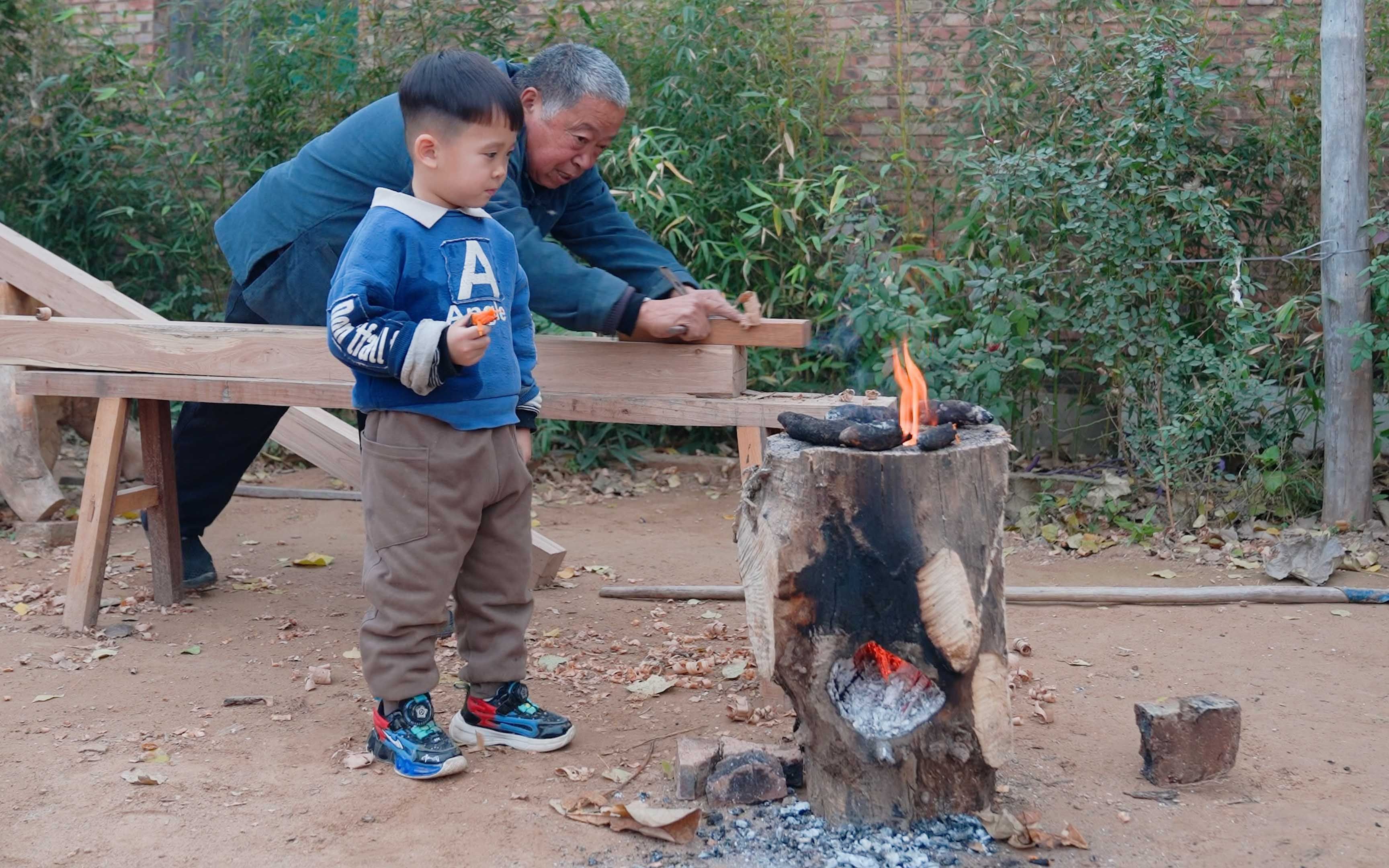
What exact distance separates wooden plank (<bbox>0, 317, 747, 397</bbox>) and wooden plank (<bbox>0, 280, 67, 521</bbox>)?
53.5 inches

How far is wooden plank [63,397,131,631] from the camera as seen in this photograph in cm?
378

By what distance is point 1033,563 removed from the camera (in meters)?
4.80

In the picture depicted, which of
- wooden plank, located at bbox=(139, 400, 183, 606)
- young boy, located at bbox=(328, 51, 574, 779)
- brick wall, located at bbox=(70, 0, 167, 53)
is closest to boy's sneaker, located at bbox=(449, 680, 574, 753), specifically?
young boy, located at bbox=(328, 51, 574, 779)

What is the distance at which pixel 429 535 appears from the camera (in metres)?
2.69

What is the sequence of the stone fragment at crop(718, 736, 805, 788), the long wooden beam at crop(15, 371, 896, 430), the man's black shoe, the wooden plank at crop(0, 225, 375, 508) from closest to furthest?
the stone fragment at crop(718, 736, 805, 788) < the long wooden beam at crop(15, 371, 896, 430) < the man's black shoe < the wooden plank at crop(0, 225, 375, 508)

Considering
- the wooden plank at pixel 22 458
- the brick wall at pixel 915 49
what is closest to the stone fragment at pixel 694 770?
the wooden plank at pixel 22 458

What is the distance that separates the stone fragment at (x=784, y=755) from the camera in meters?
2.66

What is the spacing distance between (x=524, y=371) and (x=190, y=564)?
79.3 inches

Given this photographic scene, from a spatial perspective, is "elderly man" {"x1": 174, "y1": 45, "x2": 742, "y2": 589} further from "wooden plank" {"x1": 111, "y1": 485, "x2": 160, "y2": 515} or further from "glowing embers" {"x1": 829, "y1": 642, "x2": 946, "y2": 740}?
"glowing embers" {"x1": 829, "y1": 642, "x2": 946, "y2": 740}

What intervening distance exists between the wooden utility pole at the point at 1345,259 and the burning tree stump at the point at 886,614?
301 cm

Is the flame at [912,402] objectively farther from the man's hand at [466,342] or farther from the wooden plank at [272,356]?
the man's hand at [466,342]

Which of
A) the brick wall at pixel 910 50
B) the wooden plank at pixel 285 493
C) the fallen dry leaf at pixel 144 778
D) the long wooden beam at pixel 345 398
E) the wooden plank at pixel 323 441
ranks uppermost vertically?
the brick wall at pixel 910 50

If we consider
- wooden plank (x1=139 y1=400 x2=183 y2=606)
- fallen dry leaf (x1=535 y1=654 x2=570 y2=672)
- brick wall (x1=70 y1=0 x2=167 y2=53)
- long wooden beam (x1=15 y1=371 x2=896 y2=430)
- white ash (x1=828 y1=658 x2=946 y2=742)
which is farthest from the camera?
brick wall (x1=70 y1=0 x2=167 y2=53)

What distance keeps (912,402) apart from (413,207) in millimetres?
1135
